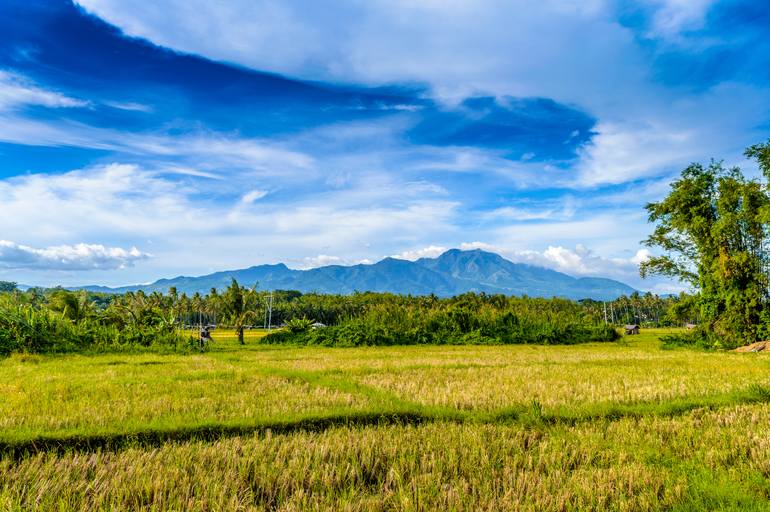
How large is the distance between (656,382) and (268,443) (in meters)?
8.88

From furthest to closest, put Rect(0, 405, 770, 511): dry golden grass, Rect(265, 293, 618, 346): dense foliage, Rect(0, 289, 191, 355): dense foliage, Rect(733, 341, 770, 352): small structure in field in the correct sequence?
Rect(265, 293, 618, 346): dense foliage
Rect(733, 341, 770, 352): small structure in field
Rect(0, 289, 191, 355): dense foliage
Rect(0, 405, 770, 511): dry golden grass

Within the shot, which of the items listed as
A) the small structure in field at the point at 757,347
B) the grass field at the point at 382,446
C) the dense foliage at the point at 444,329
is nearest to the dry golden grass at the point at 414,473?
the grass field at the point at 382,446

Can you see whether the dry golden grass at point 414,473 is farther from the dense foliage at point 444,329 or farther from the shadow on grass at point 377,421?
the dense foliage at point 444,329

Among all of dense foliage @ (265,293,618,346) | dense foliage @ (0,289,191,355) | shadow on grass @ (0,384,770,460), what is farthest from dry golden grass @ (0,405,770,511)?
dense foliage @ (265,293,618,346)

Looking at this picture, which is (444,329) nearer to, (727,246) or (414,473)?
(727,246)

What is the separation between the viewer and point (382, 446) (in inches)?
200

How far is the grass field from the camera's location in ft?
12.5

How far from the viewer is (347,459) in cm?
470

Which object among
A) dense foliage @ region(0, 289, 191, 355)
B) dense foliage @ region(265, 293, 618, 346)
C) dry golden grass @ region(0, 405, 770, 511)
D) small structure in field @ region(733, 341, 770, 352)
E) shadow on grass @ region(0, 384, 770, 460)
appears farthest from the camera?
dense foliage @ region(265, 293, 618, 346)

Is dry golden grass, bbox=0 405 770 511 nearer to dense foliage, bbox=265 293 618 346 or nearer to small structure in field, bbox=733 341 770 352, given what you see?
small structure in field, bbox=733 341 770 352

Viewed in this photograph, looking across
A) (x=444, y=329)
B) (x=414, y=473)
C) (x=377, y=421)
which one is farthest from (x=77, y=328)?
(x=444, y=329)

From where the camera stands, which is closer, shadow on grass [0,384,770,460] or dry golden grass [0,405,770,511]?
dry golden grass [0,405,770,511]

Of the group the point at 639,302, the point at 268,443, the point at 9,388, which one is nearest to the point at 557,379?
the point at 268,443

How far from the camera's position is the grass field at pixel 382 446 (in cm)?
380
